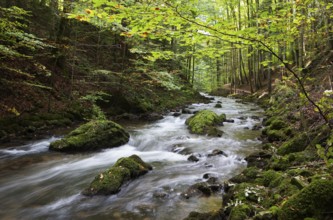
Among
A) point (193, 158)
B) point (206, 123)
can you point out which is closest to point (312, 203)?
point (193, 158)

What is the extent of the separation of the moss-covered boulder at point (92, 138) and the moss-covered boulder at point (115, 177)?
2862 millimetres

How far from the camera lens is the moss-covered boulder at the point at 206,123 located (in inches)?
464

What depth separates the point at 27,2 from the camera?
685 inches

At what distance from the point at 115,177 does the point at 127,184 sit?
411 mm

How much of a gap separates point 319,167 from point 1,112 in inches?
421

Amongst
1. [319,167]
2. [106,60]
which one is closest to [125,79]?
[106,60]

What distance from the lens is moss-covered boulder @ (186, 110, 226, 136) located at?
11.8 m

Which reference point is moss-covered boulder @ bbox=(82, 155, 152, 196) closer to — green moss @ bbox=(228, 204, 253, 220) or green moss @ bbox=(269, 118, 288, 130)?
green moss @ bbox=(228, 204, 253, 220)

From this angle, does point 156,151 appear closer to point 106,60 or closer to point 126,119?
point 126,119

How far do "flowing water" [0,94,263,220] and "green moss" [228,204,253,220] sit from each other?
1196 millimetres

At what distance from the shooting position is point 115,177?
6395 mm

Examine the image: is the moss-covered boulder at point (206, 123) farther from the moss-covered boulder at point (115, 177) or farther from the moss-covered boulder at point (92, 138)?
the moss-covered boulder at point (115, 177)

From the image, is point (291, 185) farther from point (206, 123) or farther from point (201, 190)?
point (206, 123)

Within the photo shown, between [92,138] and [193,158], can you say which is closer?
[193,158]
